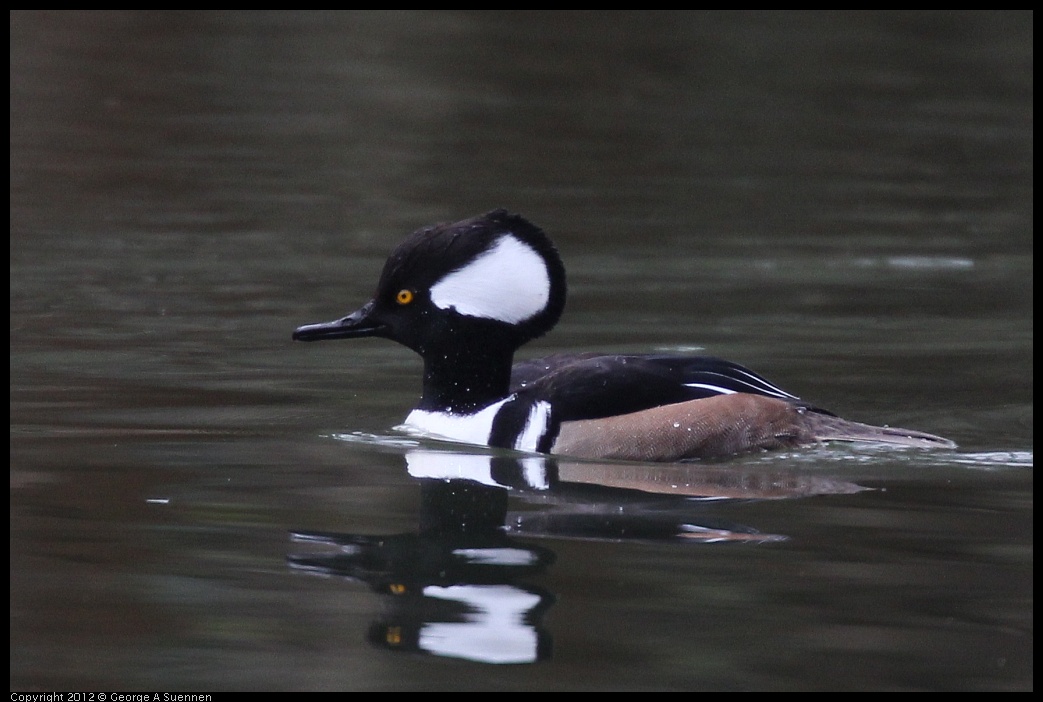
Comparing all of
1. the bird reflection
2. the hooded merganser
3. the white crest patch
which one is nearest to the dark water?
the bird reflection

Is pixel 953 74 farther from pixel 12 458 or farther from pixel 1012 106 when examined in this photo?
pixel 12 458

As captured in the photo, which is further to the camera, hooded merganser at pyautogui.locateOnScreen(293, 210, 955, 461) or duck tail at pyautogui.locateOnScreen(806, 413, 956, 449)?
duck tail at pyautogui.locateOnScreen(806, 413, 956, 449)

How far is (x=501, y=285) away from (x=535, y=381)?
54 centimetres

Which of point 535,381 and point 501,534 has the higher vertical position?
point 535,381

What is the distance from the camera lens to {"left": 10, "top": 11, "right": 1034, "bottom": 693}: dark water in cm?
512

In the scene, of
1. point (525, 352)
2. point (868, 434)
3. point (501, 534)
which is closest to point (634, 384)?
point (868, 434)

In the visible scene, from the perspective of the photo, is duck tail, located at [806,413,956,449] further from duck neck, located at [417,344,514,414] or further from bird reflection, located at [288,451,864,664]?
duck neck, located at [417,344,514,414]

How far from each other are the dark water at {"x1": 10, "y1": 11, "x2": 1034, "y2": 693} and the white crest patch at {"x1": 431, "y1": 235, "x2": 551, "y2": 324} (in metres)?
0.67

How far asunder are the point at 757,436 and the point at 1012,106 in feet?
46.3

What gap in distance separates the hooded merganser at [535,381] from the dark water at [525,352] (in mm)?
190

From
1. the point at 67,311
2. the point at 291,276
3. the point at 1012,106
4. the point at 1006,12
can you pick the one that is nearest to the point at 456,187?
the point at 291,276

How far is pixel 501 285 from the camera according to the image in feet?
23.9

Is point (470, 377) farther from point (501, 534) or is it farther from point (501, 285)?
point (501, 534)

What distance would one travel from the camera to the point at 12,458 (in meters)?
7.18
